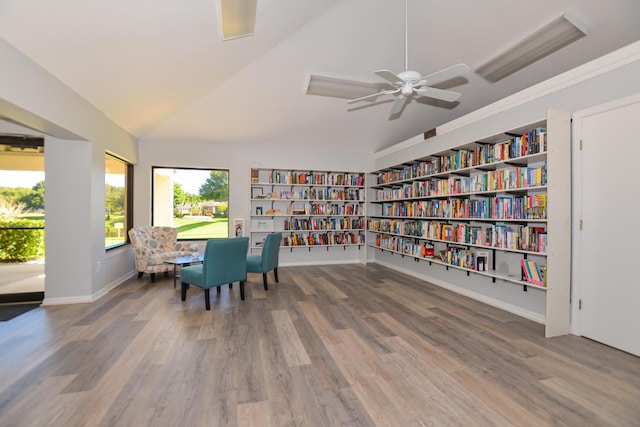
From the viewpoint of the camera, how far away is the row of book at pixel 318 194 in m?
6.62

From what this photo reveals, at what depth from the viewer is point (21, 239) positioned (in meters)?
5.18

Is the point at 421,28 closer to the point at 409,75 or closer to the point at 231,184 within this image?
the point at 409,75

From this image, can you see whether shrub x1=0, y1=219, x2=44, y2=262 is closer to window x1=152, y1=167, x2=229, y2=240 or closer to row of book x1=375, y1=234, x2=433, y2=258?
window x1=152, y1=167, x2=229, y2=240

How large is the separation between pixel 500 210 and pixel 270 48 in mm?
3633

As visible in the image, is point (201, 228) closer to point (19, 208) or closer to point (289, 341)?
point (19, 208)

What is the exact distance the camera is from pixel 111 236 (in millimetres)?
5203

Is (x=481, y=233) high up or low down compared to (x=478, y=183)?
down

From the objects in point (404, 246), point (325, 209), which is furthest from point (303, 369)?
point (325, 209)

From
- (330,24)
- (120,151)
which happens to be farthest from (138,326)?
(330,24)

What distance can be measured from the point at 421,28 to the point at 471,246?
3.00 m

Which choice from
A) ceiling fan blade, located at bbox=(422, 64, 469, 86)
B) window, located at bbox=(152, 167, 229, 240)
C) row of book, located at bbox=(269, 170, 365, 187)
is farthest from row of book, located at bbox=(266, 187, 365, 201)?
ceiling fan blade, located at bbox=(422, 64, 469, 86)

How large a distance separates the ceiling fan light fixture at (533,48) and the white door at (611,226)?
41.5 inches

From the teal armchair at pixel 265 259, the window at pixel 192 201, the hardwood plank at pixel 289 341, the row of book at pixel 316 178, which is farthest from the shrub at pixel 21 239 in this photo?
the hardwood plank at pixel 289 341

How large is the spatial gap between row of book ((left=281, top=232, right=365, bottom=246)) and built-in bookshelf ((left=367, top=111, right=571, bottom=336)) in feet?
3.49
